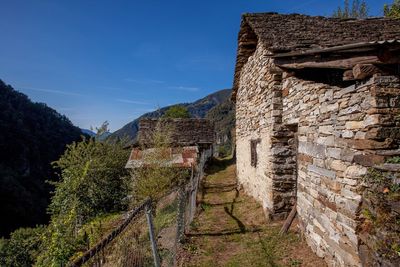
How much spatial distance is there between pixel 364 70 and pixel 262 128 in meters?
4.98

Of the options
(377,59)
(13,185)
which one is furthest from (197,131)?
(13,185)

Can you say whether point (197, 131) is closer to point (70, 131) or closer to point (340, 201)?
point (340, 201)

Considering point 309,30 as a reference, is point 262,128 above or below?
below

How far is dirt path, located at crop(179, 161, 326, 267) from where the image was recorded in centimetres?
544

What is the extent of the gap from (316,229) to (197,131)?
20.2m

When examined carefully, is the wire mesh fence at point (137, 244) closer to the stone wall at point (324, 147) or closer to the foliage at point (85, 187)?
the stone wall at point (324, 147)

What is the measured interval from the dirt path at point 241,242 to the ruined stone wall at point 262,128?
0.62 m

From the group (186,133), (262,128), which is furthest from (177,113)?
(262,128)

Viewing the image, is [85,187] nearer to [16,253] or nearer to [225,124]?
[16,253]

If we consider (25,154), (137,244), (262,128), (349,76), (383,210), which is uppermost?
(349,76)

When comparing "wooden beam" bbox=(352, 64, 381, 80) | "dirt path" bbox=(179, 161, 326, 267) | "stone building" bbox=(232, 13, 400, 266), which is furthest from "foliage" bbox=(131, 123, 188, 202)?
→ "wooden beam" bbox=(352, 64, 381, 80)

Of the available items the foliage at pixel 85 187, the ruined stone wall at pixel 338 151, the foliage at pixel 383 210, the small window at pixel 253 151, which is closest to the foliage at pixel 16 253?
the foliage at pixel 85 187

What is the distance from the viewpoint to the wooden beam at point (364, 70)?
3.40 m

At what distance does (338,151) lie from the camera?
412 cm
